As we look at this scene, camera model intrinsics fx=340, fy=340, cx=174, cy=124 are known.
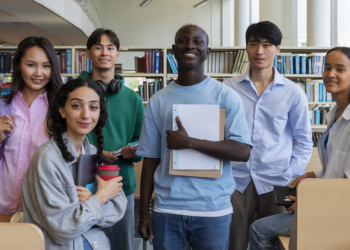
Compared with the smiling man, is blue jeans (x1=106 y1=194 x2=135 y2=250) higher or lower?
lower

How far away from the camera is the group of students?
4.29 ft

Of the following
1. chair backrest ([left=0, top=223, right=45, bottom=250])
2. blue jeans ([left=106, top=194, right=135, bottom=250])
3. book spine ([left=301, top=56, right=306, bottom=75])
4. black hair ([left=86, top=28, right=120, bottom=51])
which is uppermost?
A: book spine ([left=301, top=56, right=306, bottom=75])

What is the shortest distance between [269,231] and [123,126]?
3.16ft

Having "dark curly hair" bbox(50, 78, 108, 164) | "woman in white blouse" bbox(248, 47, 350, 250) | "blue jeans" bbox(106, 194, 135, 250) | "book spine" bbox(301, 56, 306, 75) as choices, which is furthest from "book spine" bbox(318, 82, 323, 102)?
"dark curly hair" bbox(50, 78, 108, 164)

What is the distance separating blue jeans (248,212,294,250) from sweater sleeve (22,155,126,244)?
2.81 ft

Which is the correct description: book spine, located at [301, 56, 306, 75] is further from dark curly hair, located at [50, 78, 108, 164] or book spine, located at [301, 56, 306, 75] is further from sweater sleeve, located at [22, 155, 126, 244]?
sweater sleeve, located at [22, 155, 126, 244]

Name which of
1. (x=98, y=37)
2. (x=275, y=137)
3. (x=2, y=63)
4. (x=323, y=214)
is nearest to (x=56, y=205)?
(x=323, y=214)

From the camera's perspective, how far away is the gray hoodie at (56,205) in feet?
4.04

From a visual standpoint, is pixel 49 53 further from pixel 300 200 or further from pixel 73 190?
pixel 300 200

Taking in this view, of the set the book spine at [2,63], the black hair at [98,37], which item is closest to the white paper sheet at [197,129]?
the black hair at [98,37]

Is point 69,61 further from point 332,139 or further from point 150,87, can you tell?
point 332,139

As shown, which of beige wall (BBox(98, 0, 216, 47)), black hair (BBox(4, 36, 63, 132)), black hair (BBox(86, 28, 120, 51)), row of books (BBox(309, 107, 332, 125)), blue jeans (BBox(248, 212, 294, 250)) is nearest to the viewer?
black hair (BBox(4, 36, 63, 132))

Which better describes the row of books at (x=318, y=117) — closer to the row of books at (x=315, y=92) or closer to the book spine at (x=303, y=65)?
the row of books at (x=315, y=92)

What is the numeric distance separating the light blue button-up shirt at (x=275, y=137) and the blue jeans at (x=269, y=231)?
18 cm
